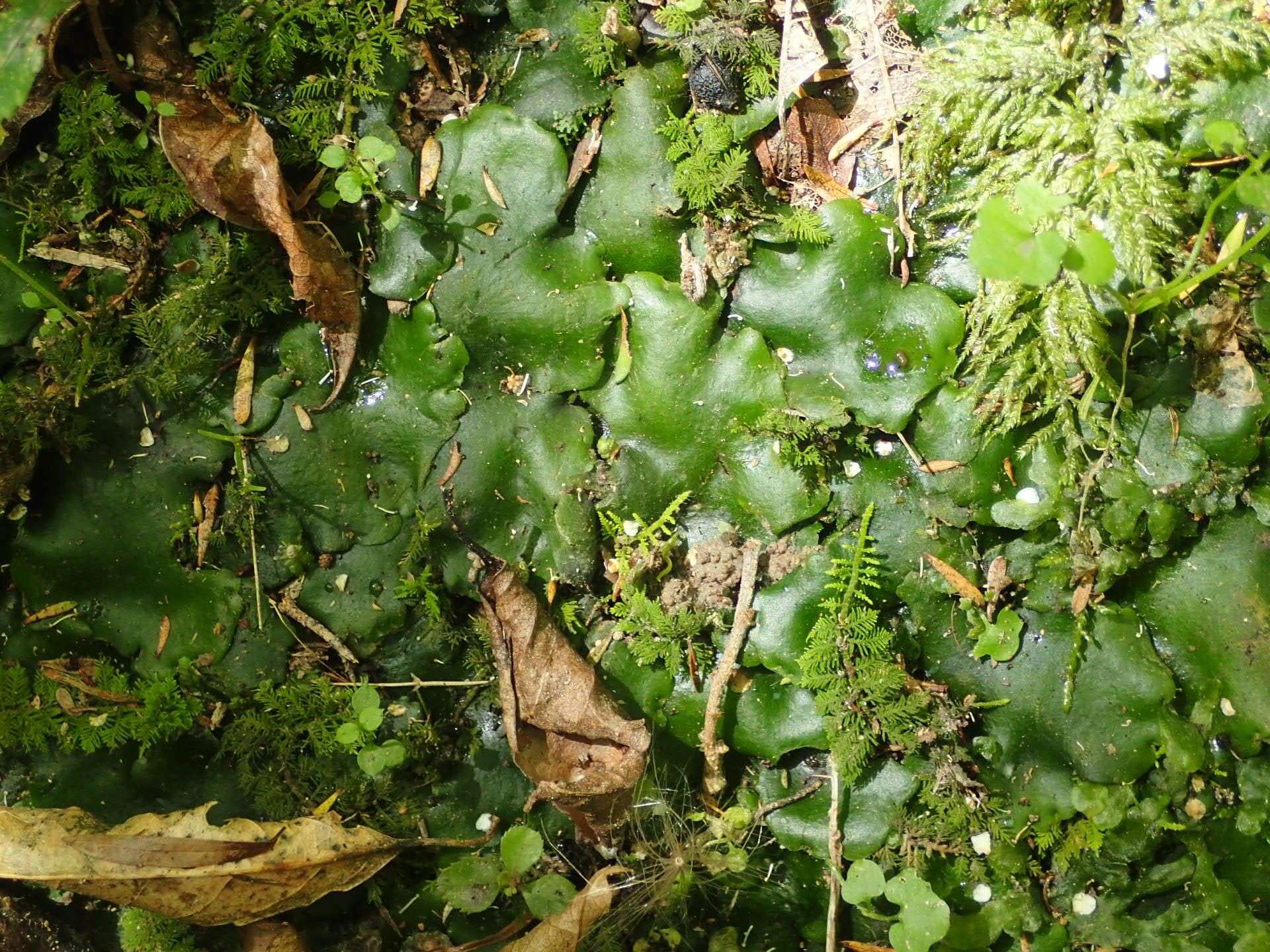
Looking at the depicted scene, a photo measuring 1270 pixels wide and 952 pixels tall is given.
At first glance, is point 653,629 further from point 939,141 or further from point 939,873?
point 939,141

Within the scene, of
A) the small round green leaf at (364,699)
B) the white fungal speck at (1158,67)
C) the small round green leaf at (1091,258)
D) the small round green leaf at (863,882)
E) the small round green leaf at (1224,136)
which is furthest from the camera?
the small round green leaf at (364,699)

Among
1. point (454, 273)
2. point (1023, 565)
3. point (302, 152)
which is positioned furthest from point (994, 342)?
point (302, 152)

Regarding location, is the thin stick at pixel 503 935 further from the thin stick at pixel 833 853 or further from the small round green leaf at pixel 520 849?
the thin stick at pixel 833 853

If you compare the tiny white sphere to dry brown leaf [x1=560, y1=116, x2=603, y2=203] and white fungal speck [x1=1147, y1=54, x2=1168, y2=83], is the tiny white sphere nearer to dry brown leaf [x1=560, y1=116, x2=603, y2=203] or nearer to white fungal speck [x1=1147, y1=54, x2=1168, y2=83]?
white fungal speck [x1=1147, y1=54, x2=1168, y2=83]

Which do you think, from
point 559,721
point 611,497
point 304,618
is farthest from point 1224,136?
point 304,618

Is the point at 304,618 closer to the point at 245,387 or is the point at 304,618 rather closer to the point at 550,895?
the point at 245,387

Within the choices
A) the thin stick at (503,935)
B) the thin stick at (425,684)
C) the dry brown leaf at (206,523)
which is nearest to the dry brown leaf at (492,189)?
the dry brown leaf at (206,523)

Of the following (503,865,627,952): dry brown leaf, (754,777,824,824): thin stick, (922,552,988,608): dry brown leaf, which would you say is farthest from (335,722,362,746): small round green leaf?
(922,552,988,608): dry brown leaf
